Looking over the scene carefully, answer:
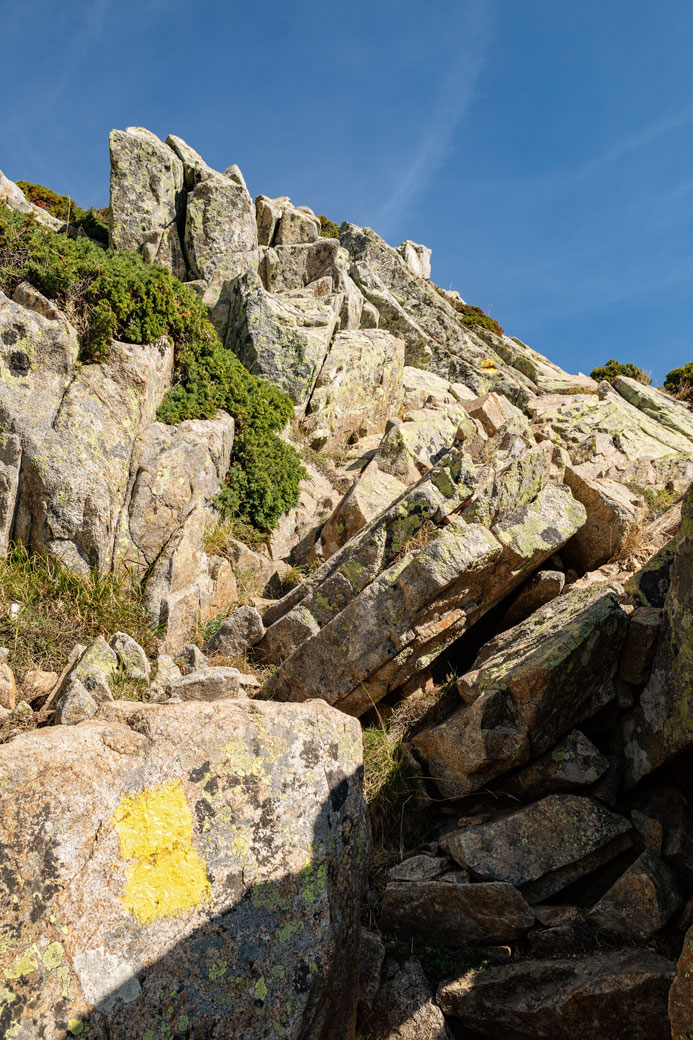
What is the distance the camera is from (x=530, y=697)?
6.53 m

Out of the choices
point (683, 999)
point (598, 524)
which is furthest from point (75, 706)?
point (598, 524)

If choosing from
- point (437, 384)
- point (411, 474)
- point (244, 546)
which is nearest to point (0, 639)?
point (244, 546)

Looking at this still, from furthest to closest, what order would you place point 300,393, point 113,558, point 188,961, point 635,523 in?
point 300,393 → point 113,558 → point 635,523 → point 188,961

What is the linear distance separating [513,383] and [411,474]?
13.9m

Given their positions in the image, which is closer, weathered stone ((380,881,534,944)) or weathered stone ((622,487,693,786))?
Result: weathered stone ((380,881,534,944))

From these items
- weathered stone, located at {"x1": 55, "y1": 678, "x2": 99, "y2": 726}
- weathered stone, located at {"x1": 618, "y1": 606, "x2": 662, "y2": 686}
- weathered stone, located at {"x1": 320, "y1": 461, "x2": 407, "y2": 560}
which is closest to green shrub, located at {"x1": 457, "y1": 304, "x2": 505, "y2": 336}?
→ weathered stone, located at {"x1": 320, "y1": 461, "x2": 407, "y2": 560}

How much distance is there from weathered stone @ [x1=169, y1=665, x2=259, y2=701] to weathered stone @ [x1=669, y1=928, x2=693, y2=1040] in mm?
5347

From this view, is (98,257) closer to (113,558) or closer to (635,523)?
(113,558)

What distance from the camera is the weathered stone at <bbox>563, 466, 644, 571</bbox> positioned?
29.8 feet

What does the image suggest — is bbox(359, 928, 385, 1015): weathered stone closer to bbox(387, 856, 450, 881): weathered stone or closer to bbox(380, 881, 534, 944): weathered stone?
bbox(380, 881, 534, 944): weathered stone

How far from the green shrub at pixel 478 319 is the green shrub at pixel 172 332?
26.3 m

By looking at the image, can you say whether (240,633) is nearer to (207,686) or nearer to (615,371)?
(207,686)

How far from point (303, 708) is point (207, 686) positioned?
10.4 ft

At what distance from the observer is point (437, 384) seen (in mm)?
24656
